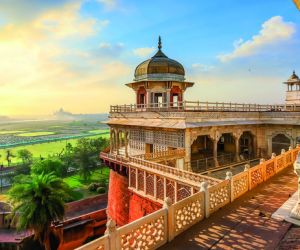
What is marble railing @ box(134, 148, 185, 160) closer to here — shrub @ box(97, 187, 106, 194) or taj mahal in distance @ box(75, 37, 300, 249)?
taj mahal in distance @ box(75, 37, 300, 249)

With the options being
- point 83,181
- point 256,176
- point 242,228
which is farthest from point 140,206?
point 83,181

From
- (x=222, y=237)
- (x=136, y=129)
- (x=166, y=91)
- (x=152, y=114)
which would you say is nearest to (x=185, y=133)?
(x=152, y=114)

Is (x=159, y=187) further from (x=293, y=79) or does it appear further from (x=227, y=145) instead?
(x=293, y=79)

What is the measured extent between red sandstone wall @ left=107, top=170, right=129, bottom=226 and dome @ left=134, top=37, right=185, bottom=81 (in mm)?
9512

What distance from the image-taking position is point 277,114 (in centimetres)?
2078

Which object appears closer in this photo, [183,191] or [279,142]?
[183,191]

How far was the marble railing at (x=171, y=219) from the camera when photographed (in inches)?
179

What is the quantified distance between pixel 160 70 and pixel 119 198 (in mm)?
11985

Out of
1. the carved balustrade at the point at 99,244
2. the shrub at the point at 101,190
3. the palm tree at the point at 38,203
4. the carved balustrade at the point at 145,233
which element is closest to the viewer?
the carved balustrade at the point at 99,244

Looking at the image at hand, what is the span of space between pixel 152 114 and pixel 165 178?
6.90 meters

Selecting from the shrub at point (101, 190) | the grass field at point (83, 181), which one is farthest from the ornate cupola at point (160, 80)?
the grass field at point (83, 181)

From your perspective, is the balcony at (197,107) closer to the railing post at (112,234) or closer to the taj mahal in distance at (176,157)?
the taj mahal in distance at (176,157)

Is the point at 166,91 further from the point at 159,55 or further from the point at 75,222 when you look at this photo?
the point at 75,222

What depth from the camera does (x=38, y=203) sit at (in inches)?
658
